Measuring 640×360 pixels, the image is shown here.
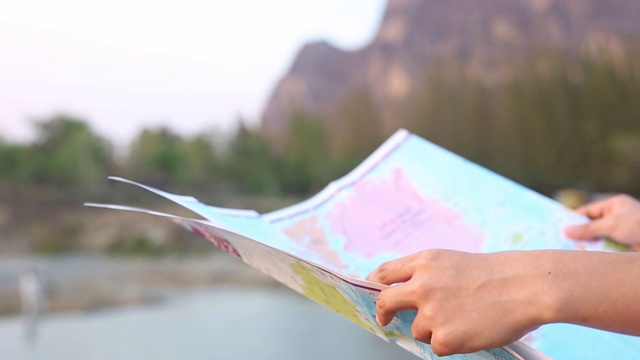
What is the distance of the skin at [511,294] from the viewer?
0.27m

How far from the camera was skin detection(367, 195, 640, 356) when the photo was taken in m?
0.27

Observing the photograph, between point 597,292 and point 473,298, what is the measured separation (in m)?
0.05

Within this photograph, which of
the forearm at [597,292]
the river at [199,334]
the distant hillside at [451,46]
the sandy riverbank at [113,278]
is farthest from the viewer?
the distant hillside at [451,46]

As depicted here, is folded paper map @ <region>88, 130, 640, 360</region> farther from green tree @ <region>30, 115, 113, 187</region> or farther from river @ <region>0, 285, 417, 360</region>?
green tree @ <region>30, 115, 113, 187</region>

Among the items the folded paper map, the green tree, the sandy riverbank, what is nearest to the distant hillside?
the green tree

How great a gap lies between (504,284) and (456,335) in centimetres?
3

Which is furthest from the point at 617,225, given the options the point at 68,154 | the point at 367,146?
the point at 367,146

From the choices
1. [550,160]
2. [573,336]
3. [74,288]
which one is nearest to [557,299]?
[573,336]

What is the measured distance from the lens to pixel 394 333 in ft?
1.15

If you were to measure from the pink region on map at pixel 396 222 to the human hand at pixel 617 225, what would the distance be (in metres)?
0.07

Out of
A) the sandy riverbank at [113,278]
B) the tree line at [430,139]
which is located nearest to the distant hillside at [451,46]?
the tree line at [430,139]

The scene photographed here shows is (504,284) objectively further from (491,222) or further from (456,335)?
(491,222)

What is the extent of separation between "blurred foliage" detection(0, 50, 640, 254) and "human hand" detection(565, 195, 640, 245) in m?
3.35

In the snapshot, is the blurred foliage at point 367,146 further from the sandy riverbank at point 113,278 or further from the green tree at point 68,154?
the sandy riverbank at point 113,278
